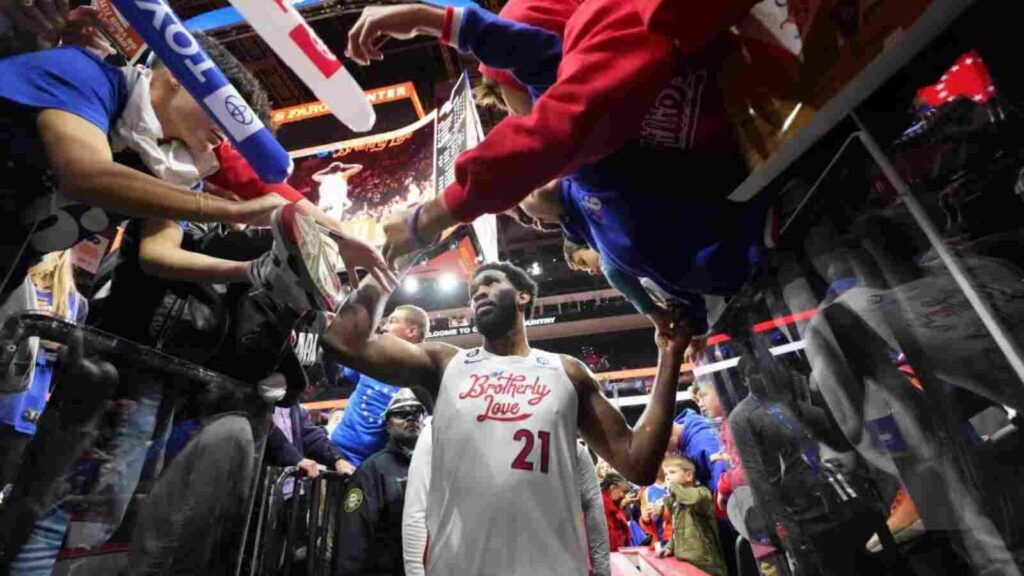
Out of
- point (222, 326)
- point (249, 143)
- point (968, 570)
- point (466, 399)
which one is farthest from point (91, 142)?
point (968, 570)

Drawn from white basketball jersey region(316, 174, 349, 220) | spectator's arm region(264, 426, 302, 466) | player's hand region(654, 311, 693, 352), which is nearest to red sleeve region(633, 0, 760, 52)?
player's hand region(654, 311, 693, 352)

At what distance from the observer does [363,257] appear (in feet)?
4.25

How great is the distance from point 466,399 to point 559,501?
0.44m

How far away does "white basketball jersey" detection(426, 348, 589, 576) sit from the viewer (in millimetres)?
1504

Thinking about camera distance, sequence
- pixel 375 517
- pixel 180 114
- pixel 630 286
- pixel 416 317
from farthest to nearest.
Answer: pixel 416 317 < pixel 375 517 < pixel 630 286 < pixel 180 114

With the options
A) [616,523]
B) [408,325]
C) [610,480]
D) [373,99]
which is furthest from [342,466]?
[616,523]

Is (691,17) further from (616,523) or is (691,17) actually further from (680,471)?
(616,523)

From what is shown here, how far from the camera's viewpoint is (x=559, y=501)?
62.9 inches

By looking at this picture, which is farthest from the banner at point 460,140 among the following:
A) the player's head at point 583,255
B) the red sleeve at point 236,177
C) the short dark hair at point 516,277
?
the red sleeve at point 236,177

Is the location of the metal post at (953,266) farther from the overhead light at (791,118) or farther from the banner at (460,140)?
the banner at (460,140)

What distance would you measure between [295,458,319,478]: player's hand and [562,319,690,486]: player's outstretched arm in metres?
1.30

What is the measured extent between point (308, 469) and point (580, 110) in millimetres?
2148

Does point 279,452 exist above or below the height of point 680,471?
above

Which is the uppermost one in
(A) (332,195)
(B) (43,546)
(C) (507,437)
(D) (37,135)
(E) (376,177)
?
(E) (376,177)
